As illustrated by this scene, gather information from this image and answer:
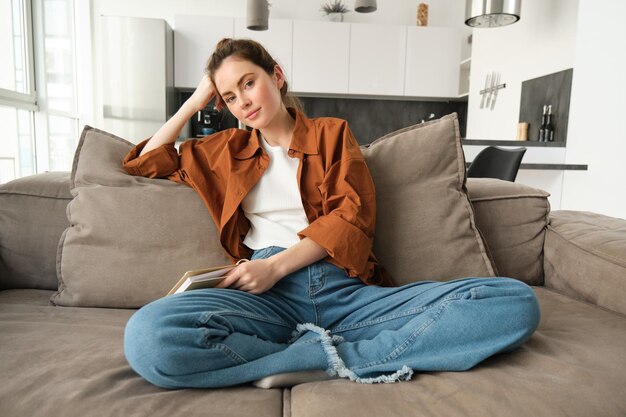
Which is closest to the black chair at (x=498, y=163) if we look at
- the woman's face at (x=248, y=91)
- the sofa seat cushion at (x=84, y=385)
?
the woman's face at (x=248, y=91)

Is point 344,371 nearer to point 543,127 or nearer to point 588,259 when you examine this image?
point 588,259

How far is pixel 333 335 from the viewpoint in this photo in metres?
1.04

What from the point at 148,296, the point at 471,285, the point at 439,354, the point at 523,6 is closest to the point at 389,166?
the point at 471,285

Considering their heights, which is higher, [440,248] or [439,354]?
[440,248]

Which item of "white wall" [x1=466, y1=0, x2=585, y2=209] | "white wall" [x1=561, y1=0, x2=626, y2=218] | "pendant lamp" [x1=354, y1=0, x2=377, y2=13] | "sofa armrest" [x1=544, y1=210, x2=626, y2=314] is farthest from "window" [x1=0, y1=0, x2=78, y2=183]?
"white wall" [x1=561, y1=0, x2=626, y2=218]

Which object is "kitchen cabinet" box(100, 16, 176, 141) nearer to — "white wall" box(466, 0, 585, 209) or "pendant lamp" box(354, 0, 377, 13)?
"pendant lamp" box(354, 0, 377, 13)

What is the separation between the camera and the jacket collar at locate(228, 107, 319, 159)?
1278mm

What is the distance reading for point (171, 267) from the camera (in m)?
1.23

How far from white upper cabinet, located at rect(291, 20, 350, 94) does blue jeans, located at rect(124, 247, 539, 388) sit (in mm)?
4323

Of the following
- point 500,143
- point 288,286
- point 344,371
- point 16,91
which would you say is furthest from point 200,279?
point 16,91

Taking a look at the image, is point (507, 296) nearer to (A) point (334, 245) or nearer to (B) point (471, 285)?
(B) point (471, 285)

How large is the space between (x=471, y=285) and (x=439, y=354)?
0.56 ft

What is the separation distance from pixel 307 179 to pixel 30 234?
80 centimetres

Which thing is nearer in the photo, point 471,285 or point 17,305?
point 471,285
